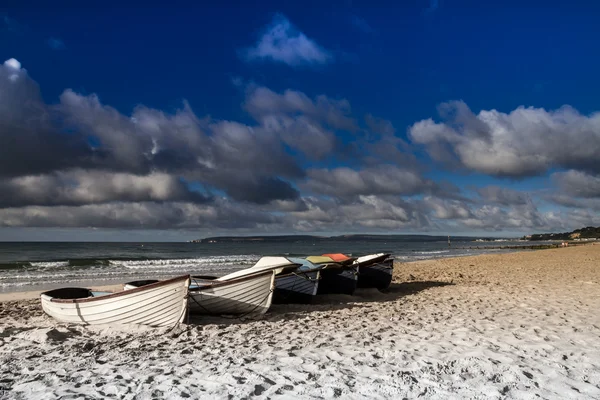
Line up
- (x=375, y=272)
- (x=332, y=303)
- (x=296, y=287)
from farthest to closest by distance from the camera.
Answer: (x=375, y=272)
(x=332, y=303)
(x=296, y=287)

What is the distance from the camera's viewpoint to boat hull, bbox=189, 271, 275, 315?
944 cm

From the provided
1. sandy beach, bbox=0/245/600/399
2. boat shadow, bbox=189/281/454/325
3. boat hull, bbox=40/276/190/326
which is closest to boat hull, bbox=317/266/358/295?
boat shadow, bbox=189/281/454/325

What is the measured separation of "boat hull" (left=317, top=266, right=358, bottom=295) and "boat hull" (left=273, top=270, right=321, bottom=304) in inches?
46.5

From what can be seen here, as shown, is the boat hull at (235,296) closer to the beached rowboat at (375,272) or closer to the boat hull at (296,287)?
the boat hull at (296,287)

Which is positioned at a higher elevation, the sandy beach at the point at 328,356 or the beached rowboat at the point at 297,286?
the beached rowboat at the point at 297,286

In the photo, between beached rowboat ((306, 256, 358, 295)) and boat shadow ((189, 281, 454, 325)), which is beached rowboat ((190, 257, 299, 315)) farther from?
beached rowboat ((306, 256, 358, 295))

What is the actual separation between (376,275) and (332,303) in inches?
117

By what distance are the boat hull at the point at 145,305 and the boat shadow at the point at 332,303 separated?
781 mm

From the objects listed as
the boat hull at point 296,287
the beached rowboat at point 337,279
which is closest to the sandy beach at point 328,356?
the boat hull at point 296,287

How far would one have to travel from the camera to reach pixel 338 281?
13.2 m

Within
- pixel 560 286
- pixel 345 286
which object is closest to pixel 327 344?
pixel 345 286

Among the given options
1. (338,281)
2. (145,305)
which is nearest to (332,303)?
(338,281)

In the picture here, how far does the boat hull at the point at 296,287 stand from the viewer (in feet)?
37.4

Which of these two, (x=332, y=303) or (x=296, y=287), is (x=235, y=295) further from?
(x=332, y=303)
